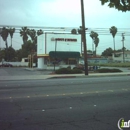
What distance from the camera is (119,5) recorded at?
21.2ft

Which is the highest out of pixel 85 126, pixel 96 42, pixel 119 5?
pixel 96 42

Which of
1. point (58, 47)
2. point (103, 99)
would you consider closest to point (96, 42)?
point (58, 47)

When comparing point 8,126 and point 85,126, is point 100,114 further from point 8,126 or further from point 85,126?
point 8,126

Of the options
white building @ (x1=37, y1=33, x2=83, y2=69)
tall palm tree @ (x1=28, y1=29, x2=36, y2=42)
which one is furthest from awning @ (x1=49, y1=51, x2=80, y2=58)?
tall palm tree @ (x1=28, y1=29, x2=36, y2=42)

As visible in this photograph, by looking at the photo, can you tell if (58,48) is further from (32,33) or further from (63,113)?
(32,33)

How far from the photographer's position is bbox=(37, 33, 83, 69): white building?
1763 inches

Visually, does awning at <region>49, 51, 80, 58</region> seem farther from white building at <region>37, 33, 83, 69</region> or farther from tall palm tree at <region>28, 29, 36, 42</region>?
→ tall palm tree at <region>28, 29, 36, 42</region>

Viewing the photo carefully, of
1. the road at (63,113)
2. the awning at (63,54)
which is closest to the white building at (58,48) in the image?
the awning at (63,54)

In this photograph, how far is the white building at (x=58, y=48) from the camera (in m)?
44.8

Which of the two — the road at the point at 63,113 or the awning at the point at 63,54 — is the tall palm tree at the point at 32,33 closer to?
the awning at the point at 63,54

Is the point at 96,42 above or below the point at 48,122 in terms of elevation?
above

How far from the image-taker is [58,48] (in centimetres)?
4531

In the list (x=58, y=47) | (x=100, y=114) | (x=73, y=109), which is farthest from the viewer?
(x=58, y=47)

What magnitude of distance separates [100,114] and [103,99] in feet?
8.57
